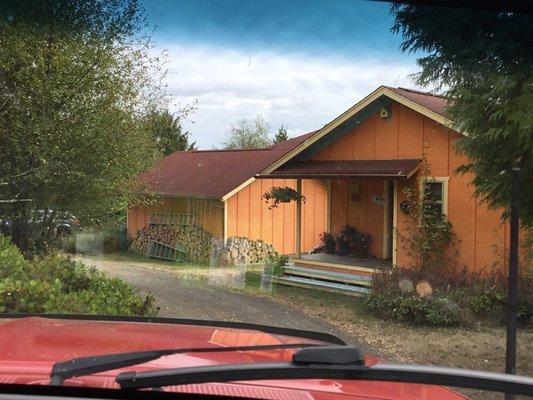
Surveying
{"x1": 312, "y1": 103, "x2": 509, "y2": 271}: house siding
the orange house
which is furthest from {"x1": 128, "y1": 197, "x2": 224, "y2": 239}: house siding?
{"x1": 312, "y1": 103, "x2": 509, "y2": 271}: house siding

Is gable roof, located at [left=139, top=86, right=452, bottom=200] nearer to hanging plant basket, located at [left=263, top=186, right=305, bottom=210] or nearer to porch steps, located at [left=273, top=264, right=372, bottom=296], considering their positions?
hanging plant basket, located at [left=263, top=186, right=305, bottom=210]

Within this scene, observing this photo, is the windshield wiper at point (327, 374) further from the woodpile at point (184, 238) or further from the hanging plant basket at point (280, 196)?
the hanging plant basket at point (280, 196)

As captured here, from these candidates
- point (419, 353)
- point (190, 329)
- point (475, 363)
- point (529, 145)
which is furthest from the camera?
point (419, 353)

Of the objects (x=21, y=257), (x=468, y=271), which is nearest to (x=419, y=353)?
(x=468, y=271)

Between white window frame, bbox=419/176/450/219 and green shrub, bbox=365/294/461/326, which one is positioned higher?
white window frame, bbox=419/176/450/219

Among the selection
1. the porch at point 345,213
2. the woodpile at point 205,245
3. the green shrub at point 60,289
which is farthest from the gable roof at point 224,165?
the green shrub at point 60,289

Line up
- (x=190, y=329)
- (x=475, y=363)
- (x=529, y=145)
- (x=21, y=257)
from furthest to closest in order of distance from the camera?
1. (x=21, y=257)
2. (x=475, y=363)
3. (x=529, y=145)
4. (x=190, y=329)

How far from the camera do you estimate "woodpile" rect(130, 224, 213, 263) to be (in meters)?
5.97

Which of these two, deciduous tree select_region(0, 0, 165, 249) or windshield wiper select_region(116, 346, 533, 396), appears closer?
windshield wiper select_region(116, 346, 533, 396)

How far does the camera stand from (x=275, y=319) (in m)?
4.81

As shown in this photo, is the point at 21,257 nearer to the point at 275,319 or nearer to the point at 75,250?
the point at 75,250

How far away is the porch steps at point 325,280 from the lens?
6039mm

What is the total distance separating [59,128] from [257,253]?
2355 mm

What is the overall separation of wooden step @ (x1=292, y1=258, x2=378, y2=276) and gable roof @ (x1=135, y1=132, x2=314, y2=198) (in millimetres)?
1104
